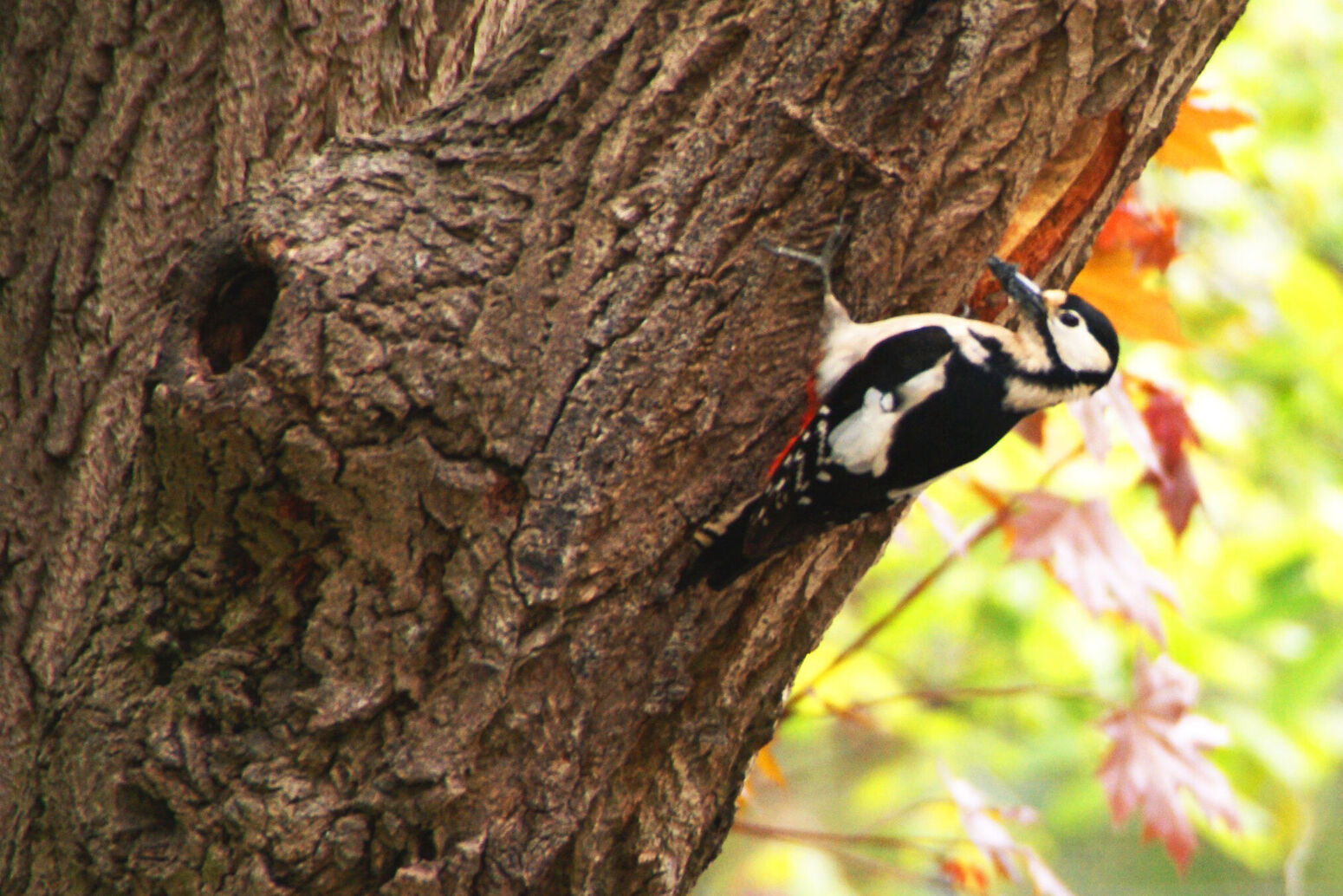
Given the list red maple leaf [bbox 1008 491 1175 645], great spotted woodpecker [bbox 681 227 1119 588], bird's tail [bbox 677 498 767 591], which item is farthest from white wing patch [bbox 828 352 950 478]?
red maple leaf [bbox 1008 491 1175 645]

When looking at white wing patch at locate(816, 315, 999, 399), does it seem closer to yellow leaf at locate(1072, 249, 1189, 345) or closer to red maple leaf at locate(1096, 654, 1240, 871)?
yellow leaf at locate(1072, 249, 1189, 345)

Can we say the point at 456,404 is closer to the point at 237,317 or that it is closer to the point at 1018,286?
the point at 237,317

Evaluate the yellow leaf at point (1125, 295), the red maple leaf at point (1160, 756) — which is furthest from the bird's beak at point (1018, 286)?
the red maple leaf at point (1160, 756)

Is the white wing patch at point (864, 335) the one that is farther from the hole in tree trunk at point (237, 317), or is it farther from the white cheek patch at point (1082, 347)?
the hole in tree trunk at point (237, 317)

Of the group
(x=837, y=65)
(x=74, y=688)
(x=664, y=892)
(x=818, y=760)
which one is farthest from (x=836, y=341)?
(x=818, y=760)

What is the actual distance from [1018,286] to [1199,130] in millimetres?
784

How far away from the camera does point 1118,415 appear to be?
2.78 m

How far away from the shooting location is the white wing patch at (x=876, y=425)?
2.45 m

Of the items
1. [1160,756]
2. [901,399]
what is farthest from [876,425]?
[1160,756]

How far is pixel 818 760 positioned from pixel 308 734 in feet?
19.8

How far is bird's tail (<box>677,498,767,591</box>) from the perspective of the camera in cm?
200

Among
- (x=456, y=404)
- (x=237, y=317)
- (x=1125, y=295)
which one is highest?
(x=237, y=317)

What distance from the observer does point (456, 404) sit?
1.92 meters

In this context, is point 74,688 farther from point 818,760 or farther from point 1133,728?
point 818,760
